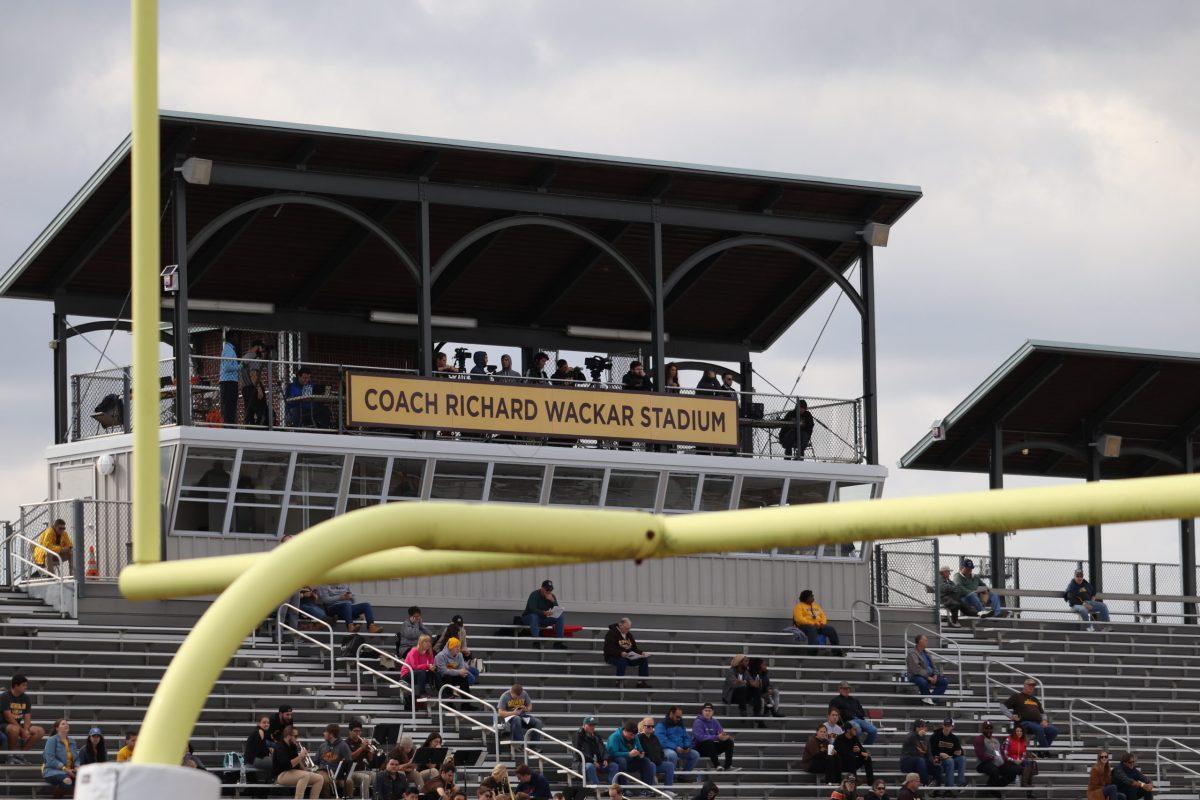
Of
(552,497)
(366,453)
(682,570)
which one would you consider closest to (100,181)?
(366,453)

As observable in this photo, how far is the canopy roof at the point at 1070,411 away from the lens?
3112 cm

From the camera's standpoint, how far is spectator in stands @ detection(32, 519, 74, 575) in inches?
933

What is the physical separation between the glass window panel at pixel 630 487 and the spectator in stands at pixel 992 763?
593 centimetres

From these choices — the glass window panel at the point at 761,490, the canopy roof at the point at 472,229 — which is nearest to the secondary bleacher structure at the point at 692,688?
the glass window panel at the point at 761,490

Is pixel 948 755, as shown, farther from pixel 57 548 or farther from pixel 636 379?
pixel 57 548

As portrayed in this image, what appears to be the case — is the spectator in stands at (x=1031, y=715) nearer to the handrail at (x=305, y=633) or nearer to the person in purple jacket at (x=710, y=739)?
the person in purple jacket at (x=710, y=739)

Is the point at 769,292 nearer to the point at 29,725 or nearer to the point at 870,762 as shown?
the point at 870,762

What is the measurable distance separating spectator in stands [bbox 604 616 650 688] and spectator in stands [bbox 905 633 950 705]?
3482mm

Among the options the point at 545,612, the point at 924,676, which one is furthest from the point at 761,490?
the point at 545,612

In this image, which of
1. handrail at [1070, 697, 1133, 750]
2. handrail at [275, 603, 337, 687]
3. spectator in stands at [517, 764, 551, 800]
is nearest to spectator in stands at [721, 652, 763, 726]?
handrail at [1070, 697, 1133, 750]

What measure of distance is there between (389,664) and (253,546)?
3.20m

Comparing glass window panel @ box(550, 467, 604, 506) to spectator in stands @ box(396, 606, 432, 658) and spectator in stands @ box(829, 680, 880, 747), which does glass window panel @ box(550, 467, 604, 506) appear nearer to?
spectator in stands @ box(396, 606, 432, 658)

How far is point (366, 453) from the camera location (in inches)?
995

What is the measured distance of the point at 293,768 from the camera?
1845cm
